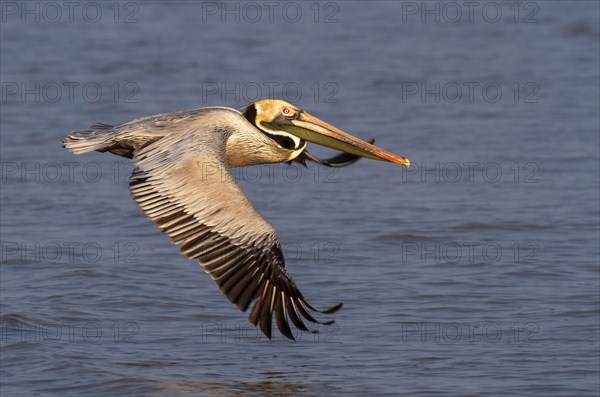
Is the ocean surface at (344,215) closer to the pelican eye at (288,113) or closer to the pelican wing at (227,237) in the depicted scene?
the pelican wing at (227,237)

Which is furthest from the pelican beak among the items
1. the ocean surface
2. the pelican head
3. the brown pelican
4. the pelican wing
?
the pelican wing

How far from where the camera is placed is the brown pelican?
7.00 meters

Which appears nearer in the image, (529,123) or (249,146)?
(249,146)

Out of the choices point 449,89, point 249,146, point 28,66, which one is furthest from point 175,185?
point 28,66

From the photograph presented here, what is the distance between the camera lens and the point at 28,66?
1942cm

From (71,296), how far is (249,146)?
2379mm

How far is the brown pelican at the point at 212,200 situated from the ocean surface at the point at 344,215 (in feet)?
3.92

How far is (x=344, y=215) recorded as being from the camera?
1216cm

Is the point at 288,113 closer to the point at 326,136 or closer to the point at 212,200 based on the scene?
the point at 326,136

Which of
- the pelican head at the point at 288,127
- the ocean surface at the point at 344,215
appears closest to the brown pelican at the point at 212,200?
the pelican head at the point at 288,127

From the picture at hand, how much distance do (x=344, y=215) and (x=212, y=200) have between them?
16.7 ft

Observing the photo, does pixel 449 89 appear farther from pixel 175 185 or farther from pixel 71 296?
pixel 175 185

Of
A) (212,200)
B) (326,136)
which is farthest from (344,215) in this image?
(212,200)

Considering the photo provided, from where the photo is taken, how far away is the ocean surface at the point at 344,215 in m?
8.49
